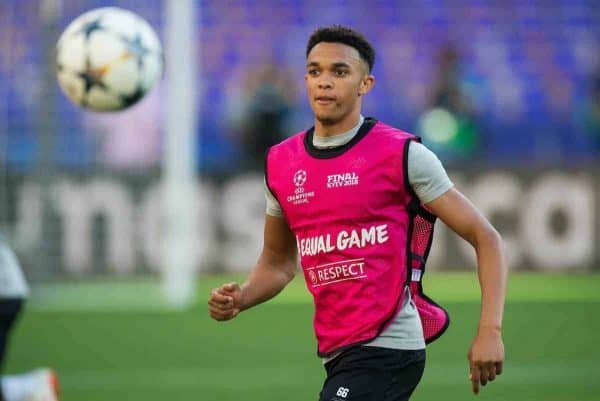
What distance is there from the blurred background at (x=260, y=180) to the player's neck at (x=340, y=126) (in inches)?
157

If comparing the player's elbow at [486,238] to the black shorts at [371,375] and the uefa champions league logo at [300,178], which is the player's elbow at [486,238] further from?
the uefa champions league logo at [300,178]

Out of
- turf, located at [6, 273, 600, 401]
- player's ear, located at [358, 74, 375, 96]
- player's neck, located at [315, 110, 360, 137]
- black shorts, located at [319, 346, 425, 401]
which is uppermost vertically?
player's ear, located at [358, 74, 375, 96]

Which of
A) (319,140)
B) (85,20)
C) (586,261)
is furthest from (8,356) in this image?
(586,261)

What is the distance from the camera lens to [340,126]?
187 inches

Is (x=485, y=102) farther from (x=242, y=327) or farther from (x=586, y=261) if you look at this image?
(x=242, y=327)

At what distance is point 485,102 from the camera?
1819cm

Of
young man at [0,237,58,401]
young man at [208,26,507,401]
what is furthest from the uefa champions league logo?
young man at [0,237,58,401]

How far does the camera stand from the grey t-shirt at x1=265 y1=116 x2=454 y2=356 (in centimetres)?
454

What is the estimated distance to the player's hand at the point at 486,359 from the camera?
414 centimetres

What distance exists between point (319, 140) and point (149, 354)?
233 inches

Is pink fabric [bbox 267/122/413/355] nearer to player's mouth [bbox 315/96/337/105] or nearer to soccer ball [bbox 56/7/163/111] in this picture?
player's mouth [bbox 315/96/337/105]

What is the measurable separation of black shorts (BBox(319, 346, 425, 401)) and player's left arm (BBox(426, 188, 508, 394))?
1.02ft

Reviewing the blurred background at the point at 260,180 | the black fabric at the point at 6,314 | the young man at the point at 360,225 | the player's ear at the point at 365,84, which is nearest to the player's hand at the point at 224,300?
the young man at the point at 360,225

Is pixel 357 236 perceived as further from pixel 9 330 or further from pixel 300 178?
pixel 9 330
